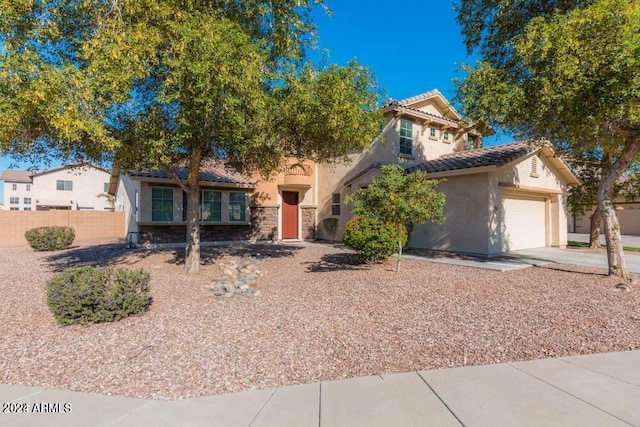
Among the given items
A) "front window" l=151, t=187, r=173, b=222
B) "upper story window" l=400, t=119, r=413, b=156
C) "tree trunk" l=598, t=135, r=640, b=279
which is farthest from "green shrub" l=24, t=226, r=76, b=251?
"tree trunk" l=598, t=135, r=640, b=279

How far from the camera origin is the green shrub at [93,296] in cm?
517

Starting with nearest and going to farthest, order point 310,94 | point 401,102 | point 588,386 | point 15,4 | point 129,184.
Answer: point 588,386 < point 15,4 < point 310,94 < point 401,102 < point 129,184

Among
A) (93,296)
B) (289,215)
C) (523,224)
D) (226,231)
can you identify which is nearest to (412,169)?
(523,224)

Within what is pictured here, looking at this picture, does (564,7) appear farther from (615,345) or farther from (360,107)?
(615,345)

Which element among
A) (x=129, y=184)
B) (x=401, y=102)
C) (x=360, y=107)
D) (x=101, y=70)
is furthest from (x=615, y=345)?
(x=129, y=184)

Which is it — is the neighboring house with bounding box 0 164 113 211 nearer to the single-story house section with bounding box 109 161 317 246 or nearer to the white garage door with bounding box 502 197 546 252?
the single-story house section with bounding box 109 161 317 246

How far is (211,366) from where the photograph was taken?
A: 153 inches

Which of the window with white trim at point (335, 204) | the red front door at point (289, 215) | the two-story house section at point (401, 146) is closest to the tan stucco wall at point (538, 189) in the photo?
the two-story house section at point (401, 146)

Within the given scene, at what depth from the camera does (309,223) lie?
19.8m

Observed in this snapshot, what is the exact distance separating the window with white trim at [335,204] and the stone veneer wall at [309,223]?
1601 mm

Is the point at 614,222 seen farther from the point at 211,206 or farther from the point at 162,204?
the point at 162,204

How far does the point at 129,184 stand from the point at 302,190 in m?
9.19

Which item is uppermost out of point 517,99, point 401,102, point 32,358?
point 401,102

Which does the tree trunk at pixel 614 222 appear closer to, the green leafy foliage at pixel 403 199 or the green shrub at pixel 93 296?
the green leafy foliage at pixel 403 199
